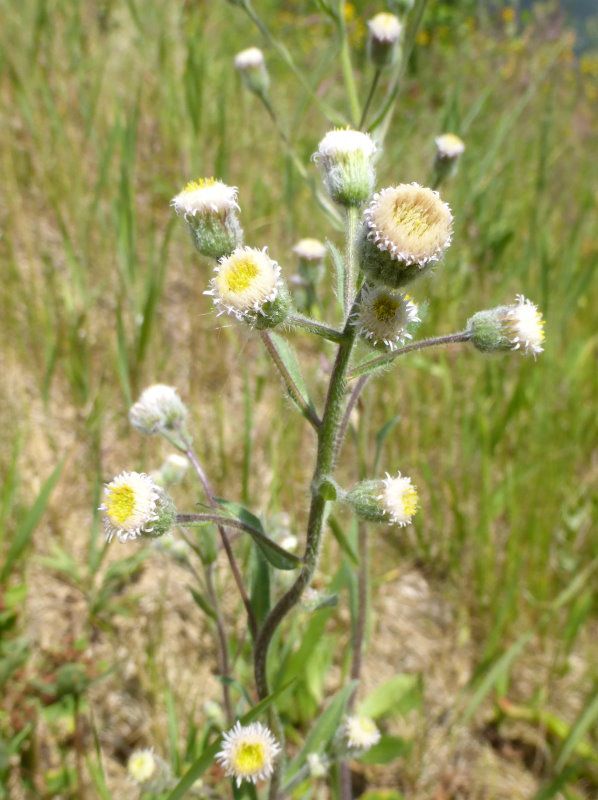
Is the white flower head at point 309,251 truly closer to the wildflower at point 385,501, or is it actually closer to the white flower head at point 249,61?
the white flower head at point 249,61

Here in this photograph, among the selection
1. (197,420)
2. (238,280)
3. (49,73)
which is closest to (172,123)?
(49,73)

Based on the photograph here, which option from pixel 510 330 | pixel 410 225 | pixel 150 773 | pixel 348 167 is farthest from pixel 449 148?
pixel 150 773

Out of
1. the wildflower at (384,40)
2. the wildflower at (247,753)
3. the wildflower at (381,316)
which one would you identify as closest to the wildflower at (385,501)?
the wildflower at (381,316)

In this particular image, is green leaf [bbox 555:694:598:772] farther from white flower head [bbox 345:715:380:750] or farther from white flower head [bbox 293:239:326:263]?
white flower head [bbox 293:239:326:263]

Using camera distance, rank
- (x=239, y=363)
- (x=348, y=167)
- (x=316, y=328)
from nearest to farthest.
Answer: (x=316, y=328)
(x=348, y=167)
(x=239, y=363)

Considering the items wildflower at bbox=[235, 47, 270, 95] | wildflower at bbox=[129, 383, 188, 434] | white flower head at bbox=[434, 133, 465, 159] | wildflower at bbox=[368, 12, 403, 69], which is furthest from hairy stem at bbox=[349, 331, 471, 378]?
wildflower at bbox=[235, 47, 270, 95]

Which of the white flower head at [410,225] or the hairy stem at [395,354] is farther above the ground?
the white flower head at [410,225]

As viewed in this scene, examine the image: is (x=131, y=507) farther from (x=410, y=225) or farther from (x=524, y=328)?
(x=524, y=328)
